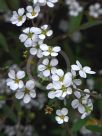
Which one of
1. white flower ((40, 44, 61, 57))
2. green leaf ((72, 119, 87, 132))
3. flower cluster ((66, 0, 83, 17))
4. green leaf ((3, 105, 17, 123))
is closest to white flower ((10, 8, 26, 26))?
white flower ((40, 44, 61, 57))

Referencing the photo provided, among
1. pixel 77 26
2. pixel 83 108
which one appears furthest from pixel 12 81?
pixel 77 26

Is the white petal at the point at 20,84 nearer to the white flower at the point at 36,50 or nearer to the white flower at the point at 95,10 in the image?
the white flower at the point at 36,50

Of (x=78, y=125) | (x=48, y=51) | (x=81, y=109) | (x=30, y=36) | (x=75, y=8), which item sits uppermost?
→ (x=75, y=8)

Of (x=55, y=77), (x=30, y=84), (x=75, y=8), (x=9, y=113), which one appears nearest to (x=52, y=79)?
(x=55, y=77)

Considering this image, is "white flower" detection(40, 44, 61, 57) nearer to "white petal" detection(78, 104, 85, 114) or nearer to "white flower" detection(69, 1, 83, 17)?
"white petal" detection(78, 104, 85, 114)

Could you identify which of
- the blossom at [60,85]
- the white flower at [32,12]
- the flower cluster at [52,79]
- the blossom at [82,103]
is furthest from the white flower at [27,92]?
the white flower at [32,12]

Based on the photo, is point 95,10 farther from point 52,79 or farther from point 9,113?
point 52,79

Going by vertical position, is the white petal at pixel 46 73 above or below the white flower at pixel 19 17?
below
